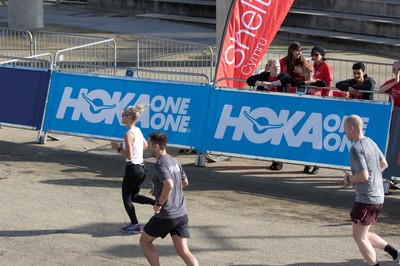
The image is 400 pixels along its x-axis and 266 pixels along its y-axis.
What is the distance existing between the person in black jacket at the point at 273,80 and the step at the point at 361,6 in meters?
13.1

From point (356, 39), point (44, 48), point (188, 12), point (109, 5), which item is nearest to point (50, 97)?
point (44, 48)

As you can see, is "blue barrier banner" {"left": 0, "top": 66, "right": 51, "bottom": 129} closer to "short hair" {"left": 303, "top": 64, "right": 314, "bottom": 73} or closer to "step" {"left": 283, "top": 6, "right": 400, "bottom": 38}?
"short hair" {"left": 303, "top": 64, "right": 314, "bottom": 73}

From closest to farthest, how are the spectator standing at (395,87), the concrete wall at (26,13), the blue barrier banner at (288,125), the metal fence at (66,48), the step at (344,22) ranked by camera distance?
the blue barrier banner at (288,125), the spectator standing at (395,87), the metal fence at (66,48), the step at (344,22), the concrete wall at (26,13)

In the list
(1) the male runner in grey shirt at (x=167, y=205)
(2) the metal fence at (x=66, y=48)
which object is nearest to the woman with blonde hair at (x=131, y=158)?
(1) the male runner in grey shirt at (x=167, y=205)

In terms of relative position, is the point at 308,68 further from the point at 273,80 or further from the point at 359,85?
the point at 359,85

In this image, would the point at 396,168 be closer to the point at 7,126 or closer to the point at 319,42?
the point at 7,126

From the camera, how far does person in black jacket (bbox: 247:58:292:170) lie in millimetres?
14195

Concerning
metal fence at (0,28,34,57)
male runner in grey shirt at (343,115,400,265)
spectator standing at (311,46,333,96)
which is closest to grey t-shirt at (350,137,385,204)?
male runner in grey shirt at (343,115,400,265)

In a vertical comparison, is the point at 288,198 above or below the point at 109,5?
below

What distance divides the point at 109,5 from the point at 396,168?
72.3 ft

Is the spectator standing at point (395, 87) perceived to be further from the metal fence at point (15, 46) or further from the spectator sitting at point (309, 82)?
the metal fence at point (15, 46)

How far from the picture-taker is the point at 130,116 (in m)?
11.2

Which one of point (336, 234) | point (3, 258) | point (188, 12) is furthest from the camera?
point (188, 12)

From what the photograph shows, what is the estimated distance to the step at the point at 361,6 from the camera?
26.6 metres
